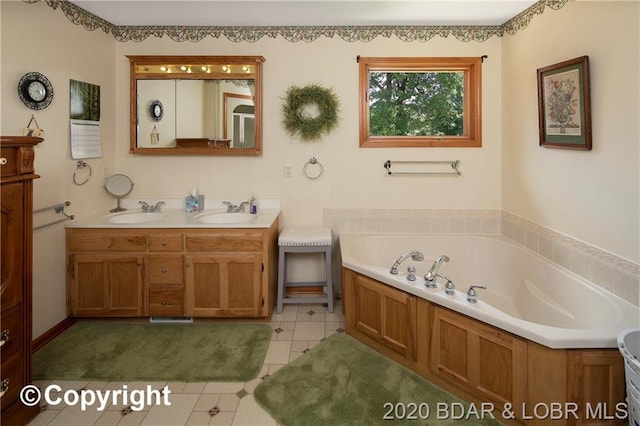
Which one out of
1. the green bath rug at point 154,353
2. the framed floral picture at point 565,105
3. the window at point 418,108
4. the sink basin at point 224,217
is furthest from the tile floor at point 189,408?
the framed floral picture at point 565,105

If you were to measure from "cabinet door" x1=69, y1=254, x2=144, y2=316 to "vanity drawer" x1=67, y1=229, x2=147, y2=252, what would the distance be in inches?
2.4

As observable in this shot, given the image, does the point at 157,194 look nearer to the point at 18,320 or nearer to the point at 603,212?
the point at 18,320

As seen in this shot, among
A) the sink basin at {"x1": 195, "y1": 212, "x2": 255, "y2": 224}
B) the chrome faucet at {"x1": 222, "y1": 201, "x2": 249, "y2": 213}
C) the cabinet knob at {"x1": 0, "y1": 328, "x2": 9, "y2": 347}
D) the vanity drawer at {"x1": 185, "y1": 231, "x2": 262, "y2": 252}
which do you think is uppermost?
the chrome faucet at {"x1": 222, "y1": 201, "x2": 249, "y2": 213}

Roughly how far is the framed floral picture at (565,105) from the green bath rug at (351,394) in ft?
5.60

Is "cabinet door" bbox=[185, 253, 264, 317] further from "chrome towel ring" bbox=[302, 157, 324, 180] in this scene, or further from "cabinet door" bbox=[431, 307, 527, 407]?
"cabinet door" bbox=[431, 307, 527, 407]

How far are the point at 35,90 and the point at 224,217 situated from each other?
153 centimetres

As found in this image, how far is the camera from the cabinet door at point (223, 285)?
2.86m

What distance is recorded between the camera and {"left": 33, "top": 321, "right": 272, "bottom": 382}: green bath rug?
2.26m

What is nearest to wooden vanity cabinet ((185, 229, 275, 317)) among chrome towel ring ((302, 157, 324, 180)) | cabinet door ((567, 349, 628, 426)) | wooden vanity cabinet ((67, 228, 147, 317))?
wooden vanity cabinet ((67, 228, 147, 317))

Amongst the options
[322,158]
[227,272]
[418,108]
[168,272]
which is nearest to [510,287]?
[418,108]

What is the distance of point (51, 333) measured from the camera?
2.69m

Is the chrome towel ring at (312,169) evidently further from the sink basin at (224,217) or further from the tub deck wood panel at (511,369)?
the tub deck wood panel at (511,369)

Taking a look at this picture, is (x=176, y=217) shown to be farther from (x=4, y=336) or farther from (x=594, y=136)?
(x=594, y=136)

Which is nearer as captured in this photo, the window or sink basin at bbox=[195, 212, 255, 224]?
sink basin at bbox=[195, 212, 255, 224]
